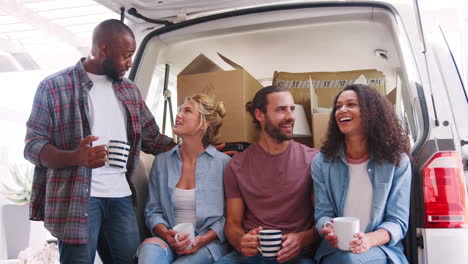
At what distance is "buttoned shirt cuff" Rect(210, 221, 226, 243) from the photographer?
2070 millimetres

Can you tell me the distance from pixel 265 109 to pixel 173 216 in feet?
2.39

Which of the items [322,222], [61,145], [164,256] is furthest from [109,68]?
[322,222]

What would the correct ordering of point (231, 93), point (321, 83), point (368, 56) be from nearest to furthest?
1. point (231, 93)
2. point (321, 83)
3. point (368, 56)

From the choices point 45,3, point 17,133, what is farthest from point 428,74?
point 17,133

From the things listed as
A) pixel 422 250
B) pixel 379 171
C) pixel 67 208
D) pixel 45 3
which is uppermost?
pixel 45 3

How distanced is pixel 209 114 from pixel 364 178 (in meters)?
0.96

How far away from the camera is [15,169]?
18.0ft

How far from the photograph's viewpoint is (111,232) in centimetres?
193

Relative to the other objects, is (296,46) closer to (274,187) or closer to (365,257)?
(274,187)

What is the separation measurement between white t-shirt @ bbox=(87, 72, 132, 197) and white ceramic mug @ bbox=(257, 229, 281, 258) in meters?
0.68

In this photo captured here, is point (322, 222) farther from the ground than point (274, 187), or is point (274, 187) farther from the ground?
point (274, 187)

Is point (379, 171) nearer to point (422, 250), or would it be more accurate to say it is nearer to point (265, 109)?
point (422, 250)

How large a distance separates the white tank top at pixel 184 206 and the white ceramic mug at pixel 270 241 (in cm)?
55

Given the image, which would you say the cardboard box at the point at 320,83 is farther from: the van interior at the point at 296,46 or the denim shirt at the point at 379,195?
the denim shirt at the point at 379,195
